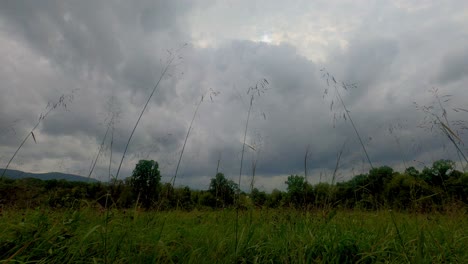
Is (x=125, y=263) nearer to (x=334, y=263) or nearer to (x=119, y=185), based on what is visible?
(x=119, y=185)

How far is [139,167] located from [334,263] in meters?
3.69

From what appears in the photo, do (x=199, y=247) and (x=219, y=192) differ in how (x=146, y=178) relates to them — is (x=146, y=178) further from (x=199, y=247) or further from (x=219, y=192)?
(x=199, y=247)

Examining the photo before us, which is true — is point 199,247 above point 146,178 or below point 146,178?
below

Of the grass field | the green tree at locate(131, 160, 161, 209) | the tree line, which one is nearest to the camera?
the grass field

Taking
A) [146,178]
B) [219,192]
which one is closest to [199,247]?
[219,192]

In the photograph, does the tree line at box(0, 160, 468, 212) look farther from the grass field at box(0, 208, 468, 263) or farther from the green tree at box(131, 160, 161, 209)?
the grass field at box(0, 208, 468, 263)

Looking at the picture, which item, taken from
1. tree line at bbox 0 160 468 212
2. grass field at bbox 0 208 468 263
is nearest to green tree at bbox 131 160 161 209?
tree line at bbox 0 160 468 212

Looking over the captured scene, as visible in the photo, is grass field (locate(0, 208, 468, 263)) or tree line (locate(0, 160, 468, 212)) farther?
tree line (locate(0, 160, 468, 212))

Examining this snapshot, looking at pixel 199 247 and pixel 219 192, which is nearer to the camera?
pixel 199 247

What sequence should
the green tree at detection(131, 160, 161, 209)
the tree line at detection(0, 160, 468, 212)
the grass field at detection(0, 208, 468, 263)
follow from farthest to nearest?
the green tree at detection(131, 160, 161, 209)
the tree line at detection(0, 160, 468, 212)
the grass field at detection(0, 208, 468, 263)

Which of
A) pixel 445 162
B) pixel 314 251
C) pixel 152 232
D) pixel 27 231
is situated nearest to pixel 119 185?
pixel 152 232

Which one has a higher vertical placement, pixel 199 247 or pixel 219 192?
pixel 219 192

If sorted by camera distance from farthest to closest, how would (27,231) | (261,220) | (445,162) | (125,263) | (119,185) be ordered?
(261,220), (445,162), (119,185), (27,231), (125,263)

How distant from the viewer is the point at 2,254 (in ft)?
7.82
